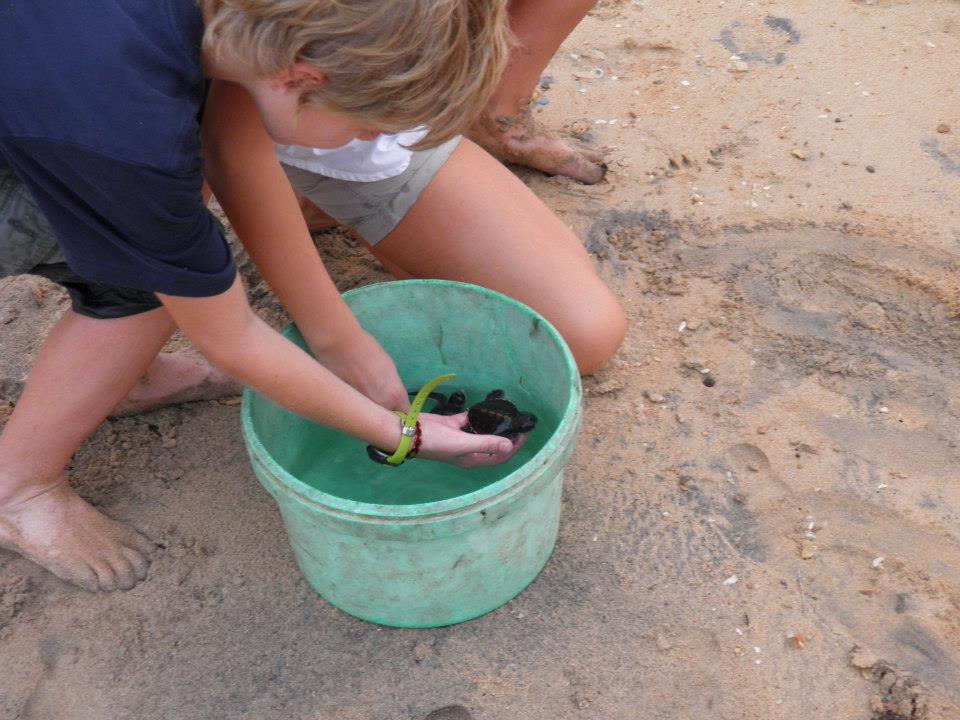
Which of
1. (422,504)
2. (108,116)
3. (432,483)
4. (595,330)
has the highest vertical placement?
(108,116)

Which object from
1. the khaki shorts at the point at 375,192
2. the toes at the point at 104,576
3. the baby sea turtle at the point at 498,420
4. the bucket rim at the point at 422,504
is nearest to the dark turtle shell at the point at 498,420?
the baby sea turtle at the point at 498,420

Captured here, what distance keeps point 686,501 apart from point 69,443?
3.40ft

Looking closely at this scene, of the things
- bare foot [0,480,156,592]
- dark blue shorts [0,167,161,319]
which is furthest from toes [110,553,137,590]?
dark blue shorts [0,167,161,319]

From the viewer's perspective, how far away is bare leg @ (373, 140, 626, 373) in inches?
65.9

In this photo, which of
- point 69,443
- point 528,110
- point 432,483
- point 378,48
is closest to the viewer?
point 378,48

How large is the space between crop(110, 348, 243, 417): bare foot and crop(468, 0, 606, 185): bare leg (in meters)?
0.87

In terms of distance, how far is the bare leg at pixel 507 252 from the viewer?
1673 millimetres

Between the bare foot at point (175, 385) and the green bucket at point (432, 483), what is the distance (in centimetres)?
25

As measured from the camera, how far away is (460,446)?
138cm

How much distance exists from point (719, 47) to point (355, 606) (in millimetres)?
1966

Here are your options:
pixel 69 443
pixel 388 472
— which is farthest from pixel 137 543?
pixel 388 472

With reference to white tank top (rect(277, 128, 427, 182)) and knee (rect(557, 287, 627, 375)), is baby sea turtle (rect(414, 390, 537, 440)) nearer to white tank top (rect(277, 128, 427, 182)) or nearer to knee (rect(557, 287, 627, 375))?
knee (rect(557, 287, 627, 375))

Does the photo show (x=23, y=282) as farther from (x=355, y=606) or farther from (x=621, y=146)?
(x=621, y=146)

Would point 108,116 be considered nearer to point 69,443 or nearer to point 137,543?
point 69,443
